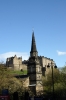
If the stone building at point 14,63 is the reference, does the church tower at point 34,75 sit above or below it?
below

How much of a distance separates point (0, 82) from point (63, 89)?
1511 centimetres

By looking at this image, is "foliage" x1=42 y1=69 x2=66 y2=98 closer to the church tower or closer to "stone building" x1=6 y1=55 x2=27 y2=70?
the church tower

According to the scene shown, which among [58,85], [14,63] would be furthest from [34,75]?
[14,63]

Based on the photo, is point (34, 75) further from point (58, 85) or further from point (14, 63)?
point (14, 63)

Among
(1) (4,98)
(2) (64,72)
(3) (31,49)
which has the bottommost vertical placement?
(1) (4,98)

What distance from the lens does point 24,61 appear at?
637ft

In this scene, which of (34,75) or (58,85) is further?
(34,75)

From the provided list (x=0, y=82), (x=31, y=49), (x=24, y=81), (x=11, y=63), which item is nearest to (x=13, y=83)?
(x=0, y=82)

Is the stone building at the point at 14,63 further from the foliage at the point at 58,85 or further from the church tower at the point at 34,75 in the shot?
the foliage at the point at 58,85

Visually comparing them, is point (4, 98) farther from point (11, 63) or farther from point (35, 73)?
point (11, 63)

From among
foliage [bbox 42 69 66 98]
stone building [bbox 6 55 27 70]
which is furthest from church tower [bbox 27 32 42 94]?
stone building [bbox 6 55 27 70]

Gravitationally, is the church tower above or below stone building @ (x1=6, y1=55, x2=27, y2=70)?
below

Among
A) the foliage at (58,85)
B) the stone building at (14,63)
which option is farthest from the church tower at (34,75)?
the stone building at (14,63)

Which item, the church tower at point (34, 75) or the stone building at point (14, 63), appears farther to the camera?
the stone building at point (14, 63)
